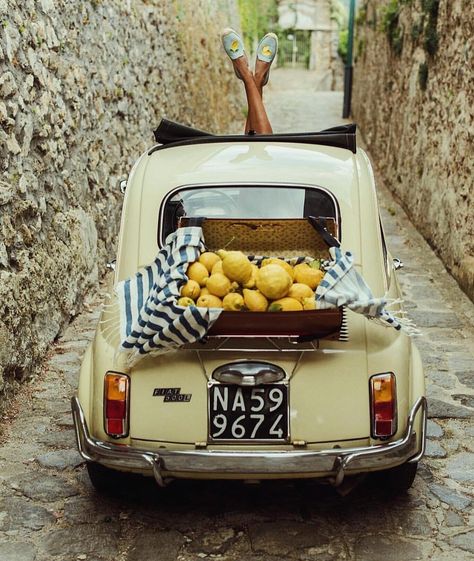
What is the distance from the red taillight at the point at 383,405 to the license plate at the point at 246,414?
1.29 ft

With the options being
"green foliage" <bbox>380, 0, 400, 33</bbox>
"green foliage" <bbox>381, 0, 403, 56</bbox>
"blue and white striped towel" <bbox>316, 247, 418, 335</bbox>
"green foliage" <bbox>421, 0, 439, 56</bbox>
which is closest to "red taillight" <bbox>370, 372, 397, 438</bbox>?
"blue and white striped towel" <bbox>316, 247, 418, 335</bbox>

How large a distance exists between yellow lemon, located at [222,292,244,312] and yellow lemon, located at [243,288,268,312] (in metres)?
0.02

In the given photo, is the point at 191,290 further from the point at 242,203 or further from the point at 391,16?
the point at 391,16

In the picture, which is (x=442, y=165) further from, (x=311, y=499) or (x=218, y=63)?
(x=218, y=63)

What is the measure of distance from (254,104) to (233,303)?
460 cm

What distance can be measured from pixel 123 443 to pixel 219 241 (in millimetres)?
1136

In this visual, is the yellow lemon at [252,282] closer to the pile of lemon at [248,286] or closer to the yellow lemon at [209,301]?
the pile of lemon at [248,286]

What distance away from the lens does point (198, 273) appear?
3580 millimetres

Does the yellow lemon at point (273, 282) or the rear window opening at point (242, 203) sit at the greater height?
the rear window opening at point (242, 203)

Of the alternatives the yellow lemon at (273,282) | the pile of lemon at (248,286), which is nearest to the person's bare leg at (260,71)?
the pile of lemon at (248,286)

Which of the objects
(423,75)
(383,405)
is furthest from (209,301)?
(423,75)

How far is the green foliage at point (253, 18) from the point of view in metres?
25.5

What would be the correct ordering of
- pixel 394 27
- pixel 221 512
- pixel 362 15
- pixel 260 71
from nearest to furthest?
pixel 221 512 < pixel 260 71 < pixel 394 27 < pixel 362 15

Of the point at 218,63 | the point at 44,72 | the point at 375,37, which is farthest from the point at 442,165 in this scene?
the point at 218,63
